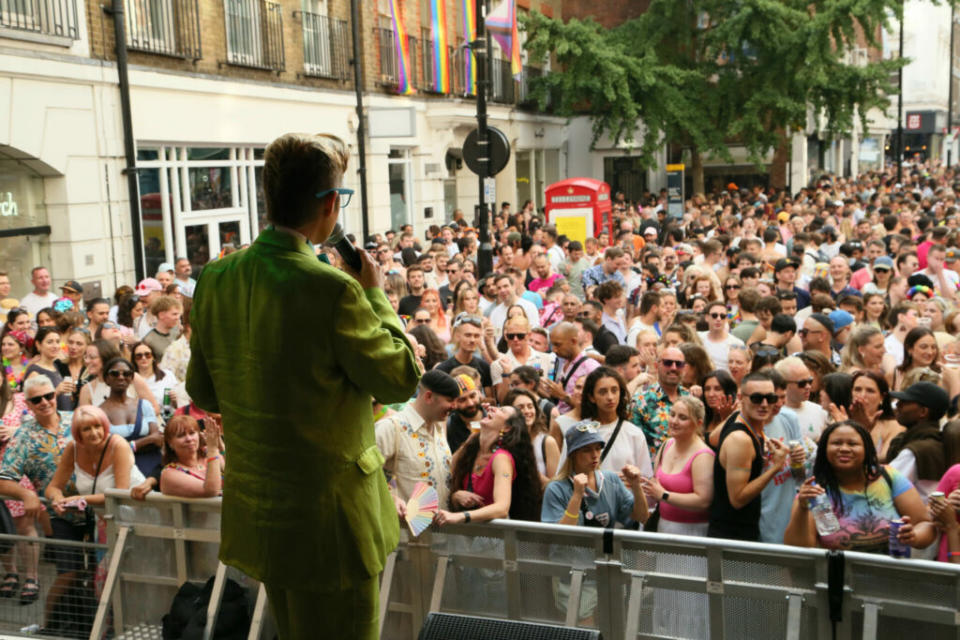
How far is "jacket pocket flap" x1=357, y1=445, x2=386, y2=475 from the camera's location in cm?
258

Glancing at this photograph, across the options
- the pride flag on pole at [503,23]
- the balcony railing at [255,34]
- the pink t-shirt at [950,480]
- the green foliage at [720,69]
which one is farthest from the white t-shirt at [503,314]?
the green foliage at [720,69]

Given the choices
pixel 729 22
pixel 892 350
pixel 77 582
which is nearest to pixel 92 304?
pixel 77 582

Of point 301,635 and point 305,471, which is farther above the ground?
point 305,471

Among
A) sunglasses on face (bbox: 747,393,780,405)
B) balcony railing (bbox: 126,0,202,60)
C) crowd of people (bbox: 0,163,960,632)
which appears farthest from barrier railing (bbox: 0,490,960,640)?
balcony railing (bbox: 126,0,202,60)

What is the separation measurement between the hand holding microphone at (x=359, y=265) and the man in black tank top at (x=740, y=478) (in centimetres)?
301

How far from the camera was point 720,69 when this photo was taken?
30.6m

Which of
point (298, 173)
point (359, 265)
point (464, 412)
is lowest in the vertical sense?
point (464, 412)

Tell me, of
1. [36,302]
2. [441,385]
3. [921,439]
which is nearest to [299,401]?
[441,385]

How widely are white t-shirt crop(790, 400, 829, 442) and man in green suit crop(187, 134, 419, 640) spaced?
161 inches

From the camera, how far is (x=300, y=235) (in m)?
2.57

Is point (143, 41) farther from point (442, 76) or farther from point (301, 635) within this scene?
point (301, 635)

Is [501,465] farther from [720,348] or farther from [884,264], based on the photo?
[884,264]

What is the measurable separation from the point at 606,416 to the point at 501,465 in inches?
42.5

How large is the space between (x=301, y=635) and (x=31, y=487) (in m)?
4.02
